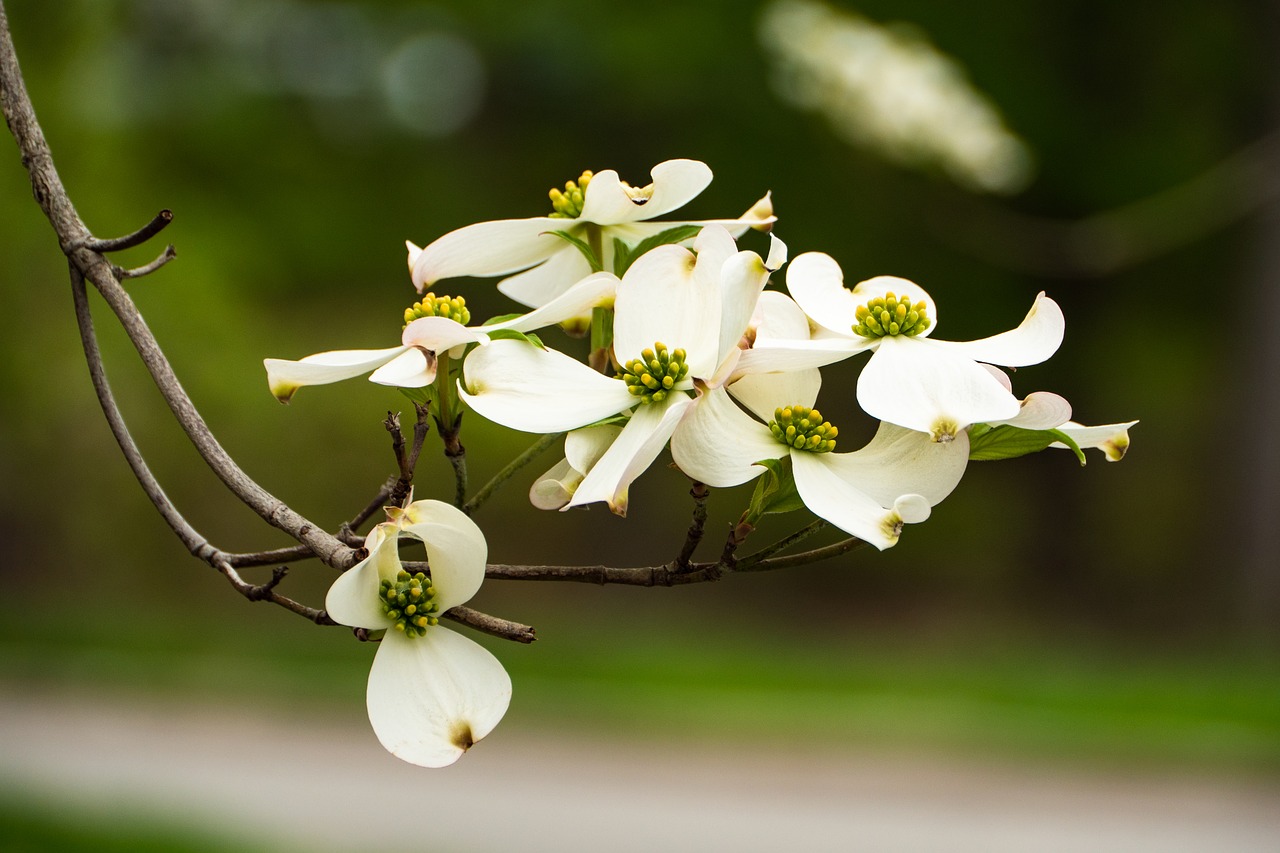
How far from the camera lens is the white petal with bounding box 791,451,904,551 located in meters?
0.54

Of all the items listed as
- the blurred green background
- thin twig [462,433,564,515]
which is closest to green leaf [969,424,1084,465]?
thin twig [462,433,564,515]

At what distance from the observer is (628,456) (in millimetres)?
557

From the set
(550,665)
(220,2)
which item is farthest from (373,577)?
(220,2)

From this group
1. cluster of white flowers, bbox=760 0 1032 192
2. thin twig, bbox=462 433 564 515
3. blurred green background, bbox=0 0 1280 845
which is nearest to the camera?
thin twig, bbox=462 433 564 515

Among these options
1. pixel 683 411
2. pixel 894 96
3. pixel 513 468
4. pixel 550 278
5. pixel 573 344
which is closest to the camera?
pixel 683 411

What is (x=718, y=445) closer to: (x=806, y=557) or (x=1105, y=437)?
(x=806, y=557)

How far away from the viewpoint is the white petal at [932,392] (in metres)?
0.56

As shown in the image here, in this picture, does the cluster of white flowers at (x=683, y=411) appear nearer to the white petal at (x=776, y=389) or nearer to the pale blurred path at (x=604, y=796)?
the white petal at (x=776, y=389)

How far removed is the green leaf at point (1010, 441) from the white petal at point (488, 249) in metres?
0.26

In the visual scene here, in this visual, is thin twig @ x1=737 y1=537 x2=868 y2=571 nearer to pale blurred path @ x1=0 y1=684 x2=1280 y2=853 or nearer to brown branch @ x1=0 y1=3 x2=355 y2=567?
brown branch @ x1=0 y1=3 x2=355 y2=567

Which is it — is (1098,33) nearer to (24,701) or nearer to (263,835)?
(263,835)

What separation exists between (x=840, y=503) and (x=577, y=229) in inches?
9.5

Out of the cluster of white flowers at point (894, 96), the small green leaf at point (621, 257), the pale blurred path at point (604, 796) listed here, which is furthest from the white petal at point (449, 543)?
the pale blurred path at point (604, 796)

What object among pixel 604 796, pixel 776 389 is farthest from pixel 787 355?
pixel 604 796
